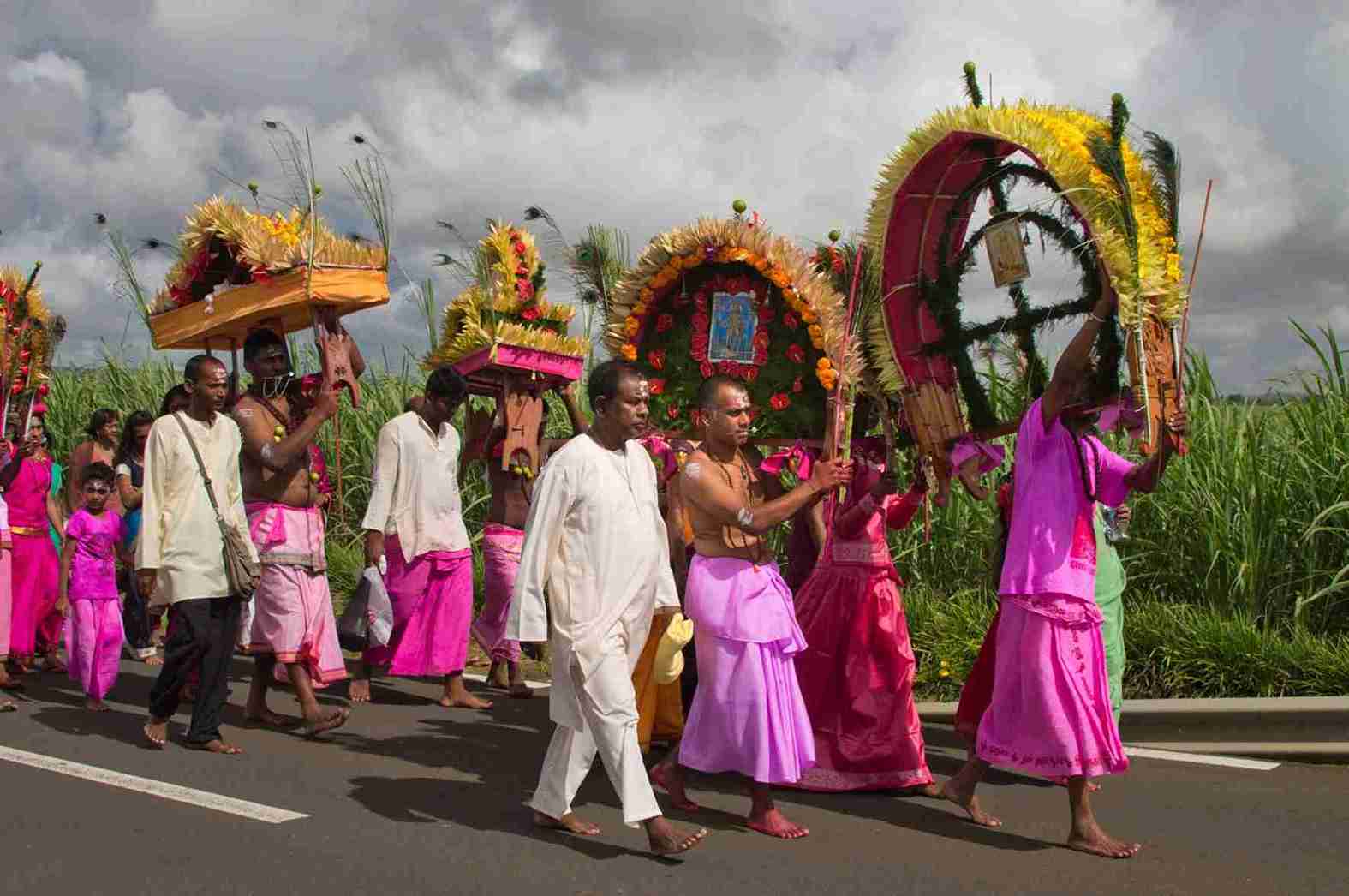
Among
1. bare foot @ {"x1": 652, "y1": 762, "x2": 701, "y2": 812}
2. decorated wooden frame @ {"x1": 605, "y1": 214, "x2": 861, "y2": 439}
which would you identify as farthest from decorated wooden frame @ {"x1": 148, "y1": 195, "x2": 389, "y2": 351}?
bare foot @ {"x1": 652, "y1": 762, "x2": 701, "y2": 812}

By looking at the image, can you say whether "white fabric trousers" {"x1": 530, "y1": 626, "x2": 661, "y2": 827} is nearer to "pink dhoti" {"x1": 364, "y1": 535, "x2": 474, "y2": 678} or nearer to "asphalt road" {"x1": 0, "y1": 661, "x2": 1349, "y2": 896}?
"asphalt road" {"x1": 0, "y1": 661, "x2": 1349, "y2": 896}

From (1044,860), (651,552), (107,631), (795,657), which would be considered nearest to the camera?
(1044,860)

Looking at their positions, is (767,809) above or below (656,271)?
below

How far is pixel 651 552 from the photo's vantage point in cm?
521

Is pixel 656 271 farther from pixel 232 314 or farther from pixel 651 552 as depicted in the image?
pixel 232 314

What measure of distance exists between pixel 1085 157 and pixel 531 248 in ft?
14.2

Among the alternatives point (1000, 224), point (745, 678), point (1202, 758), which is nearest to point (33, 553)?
point (745, 678)

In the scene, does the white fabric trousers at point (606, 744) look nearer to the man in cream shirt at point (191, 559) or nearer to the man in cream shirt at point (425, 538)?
the man in cream shirt at point (191, 559)

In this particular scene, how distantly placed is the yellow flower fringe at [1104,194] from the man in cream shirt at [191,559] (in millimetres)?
3924

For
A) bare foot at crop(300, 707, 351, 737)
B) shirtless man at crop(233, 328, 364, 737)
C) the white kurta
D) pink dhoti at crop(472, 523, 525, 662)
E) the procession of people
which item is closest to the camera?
the white kurta

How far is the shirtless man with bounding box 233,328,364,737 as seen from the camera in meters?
7.05

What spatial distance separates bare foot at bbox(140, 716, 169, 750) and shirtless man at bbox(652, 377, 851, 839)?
109 inches

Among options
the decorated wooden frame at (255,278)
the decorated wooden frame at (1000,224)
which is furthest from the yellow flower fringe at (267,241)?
the decorated wooden frame at (1000,224)

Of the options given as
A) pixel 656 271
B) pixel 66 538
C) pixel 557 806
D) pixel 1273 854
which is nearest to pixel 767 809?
pixel 557 806
